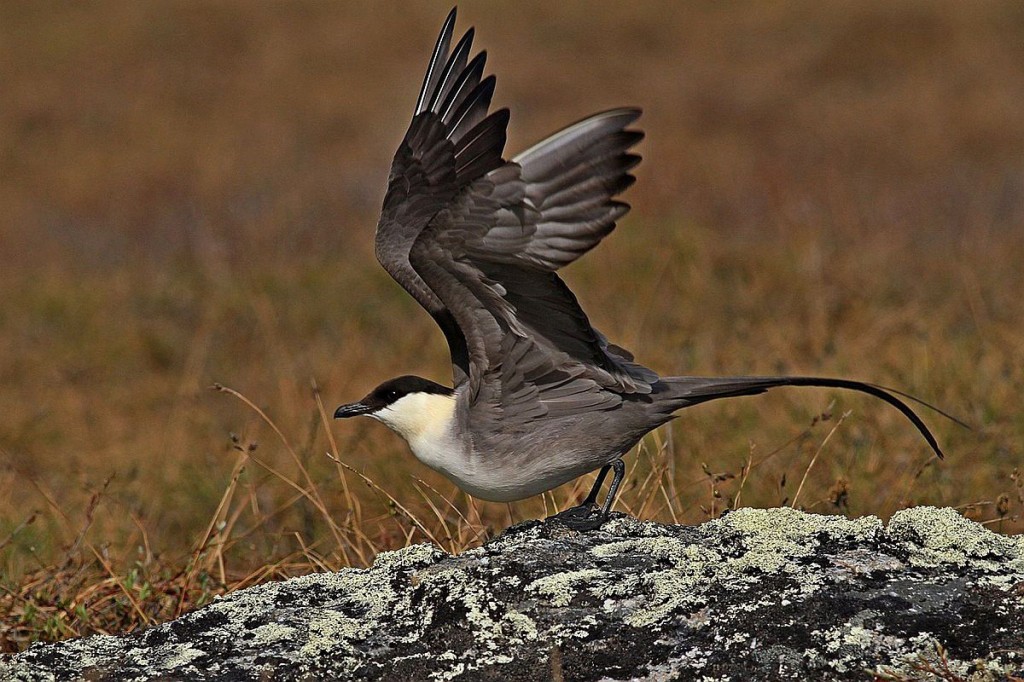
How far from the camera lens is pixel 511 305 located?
355 cm

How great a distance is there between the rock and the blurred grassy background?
0.83 m

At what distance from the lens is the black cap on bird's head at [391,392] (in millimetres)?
3914

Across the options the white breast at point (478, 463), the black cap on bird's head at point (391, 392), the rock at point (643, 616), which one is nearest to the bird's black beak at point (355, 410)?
the black cap on bird's head at point (391, 392)

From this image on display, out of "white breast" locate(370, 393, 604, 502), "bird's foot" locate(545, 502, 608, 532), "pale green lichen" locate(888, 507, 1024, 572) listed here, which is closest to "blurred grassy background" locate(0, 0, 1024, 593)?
"white breast" locate(370, 393, 604, 502)

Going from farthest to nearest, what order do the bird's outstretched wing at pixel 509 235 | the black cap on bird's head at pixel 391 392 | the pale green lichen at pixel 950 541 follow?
the black cap on bird's head at pixel 391 392 < the bird's outstretched wing at pixel 509 235 < the pale green lichen at pixel 950 541

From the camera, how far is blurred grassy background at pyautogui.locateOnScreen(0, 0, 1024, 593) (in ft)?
17.4

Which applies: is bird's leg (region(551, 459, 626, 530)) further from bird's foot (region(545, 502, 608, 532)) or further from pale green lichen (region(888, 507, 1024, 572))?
pale green lichen (region(888, 507, 1024, 572))

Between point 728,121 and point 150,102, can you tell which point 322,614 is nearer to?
point 728,121

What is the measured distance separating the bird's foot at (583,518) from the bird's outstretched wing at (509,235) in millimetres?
316

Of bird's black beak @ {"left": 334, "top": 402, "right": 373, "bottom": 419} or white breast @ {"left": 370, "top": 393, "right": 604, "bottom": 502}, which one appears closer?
white breast @ {"left": 370, "top": 393, "right": 604, "bottom": 502}

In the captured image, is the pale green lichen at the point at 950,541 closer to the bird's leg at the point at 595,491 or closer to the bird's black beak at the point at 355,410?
the bird's leg at the point at 595,491

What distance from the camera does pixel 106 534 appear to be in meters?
5.53

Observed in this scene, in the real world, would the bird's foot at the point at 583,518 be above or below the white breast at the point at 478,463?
below

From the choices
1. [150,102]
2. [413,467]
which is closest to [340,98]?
[150,102]
